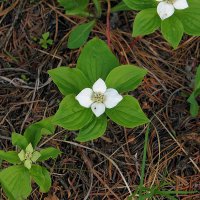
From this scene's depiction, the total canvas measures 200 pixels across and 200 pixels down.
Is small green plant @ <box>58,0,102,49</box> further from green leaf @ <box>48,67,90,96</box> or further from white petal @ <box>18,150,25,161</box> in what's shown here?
white petal @ <box>18,150,25,161</box>

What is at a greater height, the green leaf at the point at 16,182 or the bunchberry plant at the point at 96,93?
the bunchberry plant at the point at 96,93

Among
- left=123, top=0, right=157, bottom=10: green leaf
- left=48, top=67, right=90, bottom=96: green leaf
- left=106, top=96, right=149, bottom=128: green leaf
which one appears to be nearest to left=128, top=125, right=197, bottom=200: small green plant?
left=106, top=96, right=149, bottom=128: green leaf

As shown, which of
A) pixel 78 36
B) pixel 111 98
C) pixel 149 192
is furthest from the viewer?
pixel 78 36

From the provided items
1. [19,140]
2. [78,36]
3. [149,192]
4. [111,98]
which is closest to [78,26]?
[78,36]

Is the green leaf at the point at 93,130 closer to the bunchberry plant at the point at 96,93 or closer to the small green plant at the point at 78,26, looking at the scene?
the bunchberry plant at the point at 96,93

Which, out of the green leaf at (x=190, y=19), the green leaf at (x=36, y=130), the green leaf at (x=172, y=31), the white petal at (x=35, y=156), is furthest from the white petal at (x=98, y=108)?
the green leaf at (x=190, y=19)

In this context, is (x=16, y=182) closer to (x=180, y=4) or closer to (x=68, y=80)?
(x=68, y=80)

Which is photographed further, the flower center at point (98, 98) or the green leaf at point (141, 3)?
the green leaf at point (141, 3)
